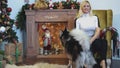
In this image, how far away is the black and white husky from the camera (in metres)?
3.49

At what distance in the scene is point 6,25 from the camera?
5.49m

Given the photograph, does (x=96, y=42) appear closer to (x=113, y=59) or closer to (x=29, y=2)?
(x=113, y=59)

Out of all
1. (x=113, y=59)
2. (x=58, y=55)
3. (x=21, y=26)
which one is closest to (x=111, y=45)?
(x=113, y=59)

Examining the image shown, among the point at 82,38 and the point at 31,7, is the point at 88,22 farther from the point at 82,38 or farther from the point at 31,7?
the point at 31,7

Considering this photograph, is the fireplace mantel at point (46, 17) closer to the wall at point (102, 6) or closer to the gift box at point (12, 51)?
the gift box at point (12, 51)

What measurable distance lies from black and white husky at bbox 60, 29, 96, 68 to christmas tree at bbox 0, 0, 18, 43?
2.16 metres

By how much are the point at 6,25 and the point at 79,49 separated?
2.39 metres

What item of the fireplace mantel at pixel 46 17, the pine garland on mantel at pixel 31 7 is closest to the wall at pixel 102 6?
the pine garland on mantel at pixel 31 7

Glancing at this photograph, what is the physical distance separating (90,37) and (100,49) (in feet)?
0.80

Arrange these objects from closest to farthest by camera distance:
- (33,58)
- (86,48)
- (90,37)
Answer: (86,48)
(90,37)
(33,58)

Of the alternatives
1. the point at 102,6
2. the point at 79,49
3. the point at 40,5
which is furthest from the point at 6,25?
the point at 79,49

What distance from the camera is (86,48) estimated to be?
11.5 feet

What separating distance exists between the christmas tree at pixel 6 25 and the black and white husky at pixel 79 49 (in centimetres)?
216

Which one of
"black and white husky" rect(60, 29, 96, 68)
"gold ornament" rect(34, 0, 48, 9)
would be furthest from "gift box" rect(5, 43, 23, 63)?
"black and white husky" rect(60, 29, 96, 68)
